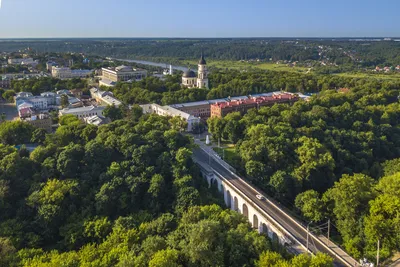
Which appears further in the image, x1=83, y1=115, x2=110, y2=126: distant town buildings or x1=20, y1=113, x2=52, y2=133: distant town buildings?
x1=20, y1=113, x2=52, y2=133: distant town buildings

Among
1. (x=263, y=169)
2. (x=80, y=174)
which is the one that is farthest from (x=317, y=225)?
(x=80, y=174)

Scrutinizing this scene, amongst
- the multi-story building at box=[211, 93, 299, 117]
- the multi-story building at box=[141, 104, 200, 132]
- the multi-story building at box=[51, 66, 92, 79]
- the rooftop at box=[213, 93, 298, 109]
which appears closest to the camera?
the multi-story building at box=[141, 104, 200, 132]

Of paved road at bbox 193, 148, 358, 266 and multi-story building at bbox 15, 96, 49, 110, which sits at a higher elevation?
multi-story building at bbox 15, 96, 49, 110

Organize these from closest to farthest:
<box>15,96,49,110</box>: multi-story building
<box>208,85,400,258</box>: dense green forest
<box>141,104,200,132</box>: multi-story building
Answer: <box>208,85,400,258</box>: dense green forest
<box>141,104,200,132</box>: multi-story building
<box>15,96,49,110</box>: multi-story building

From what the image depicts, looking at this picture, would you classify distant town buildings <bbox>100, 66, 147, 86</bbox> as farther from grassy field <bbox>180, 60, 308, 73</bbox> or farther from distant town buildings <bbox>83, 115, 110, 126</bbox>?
grassy field <bbox>180, 60, 308, 73</bbox>

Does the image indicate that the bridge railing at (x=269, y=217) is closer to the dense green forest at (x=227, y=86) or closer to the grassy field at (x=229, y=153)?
the grassy field at (x=229, y=153)

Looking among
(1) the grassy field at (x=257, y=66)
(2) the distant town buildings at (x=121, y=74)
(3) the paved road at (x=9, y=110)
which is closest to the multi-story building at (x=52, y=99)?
(3) the paved road at (x=9, y=110)

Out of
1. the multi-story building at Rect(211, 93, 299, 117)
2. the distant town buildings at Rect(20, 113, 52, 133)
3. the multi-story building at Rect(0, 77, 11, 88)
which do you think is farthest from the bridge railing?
the multi-story building at Rect(0, 77, 11, 88)

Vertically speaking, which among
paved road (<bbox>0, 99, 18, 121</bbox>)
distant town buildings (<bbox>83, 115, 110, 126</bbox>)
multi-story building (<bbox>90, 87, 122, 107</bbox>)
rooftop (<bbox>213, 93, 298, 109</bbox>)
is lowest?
paved road (<bbox>0, 99, 18, 121</bbox>)
